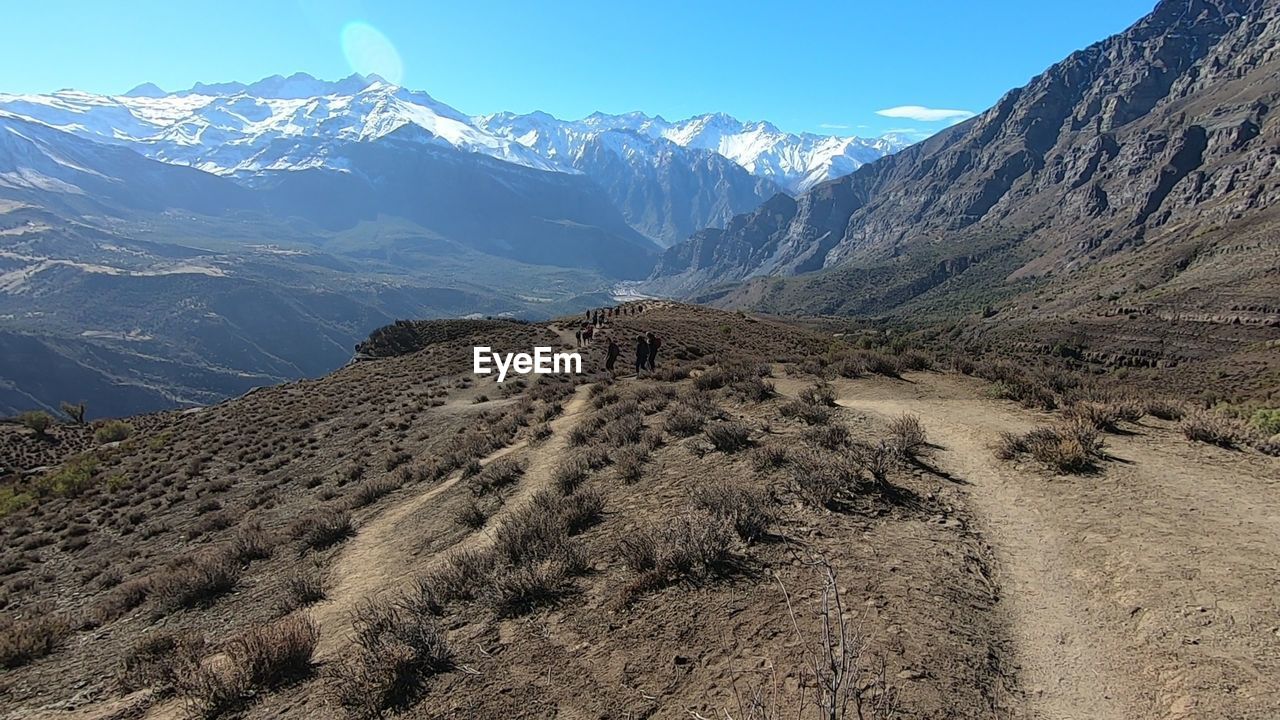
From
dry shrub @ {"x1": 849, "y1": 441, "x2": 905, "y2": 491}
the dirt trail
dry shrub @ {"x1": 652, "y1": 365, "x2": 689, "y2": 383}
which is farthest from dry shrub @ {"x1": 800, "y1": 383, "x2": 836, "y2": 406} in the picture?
dry shrub @ {"x1": 652, "y1": 365, "x2": 689, "y2": 383}

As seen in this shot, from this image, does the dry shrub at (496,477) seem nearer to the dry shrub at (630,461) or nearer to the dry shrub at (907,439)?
the dry shrub at (630,461)

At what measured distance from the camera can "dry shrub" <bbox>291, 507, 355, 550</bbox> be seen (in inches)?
460

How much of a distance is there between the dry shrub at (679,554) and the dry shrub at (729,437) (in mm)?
3874

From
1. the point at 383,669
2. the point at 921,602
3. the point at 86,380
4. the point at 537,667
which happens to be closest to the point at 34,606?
the point at 383,669

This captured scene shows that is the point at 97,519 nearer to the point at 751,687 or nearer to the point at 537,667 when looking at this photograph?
the point at 537,667

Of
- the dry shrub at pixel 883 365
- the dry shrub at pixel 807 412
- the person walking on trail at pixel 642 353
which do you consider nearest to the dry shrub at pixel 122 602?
the dry shrub at pixel 807 412

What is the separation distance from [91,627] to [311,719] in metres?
8.31

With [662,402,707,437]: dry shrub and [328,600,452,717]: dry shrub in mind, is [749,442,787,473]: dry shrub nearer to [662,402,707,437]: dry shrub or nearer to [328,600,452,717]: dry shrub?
[662,402,707,437]: dry shrub

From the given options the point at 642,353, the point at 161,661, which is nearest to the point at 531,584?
the point at 161,661

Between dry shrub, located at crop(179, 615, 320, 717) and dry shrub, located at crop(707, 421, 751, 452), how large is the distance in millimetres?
7090

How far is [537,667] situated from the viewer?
5.32 meters

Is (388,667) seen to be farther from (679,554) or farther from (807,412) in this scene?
(807,412)

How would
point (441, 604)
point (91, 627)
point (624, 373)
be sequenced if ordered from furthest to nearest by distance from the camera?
point (624, 373)
point (91, 627)
point (441, 604)

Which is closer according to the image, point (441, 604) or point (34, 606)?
point (441, 604)
